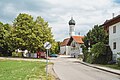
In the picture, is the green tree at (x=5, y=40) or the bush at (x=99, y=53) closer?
the bush at (x=99, y=53)

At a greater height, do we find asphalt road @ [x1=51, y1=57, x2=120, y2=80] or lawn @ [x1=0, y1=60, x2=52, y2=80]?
lawn @ [x1=0, y1=60, x2=52, y2=80]

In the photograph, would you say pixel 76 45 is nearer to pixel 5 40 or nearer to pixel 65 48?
pixel 65 48

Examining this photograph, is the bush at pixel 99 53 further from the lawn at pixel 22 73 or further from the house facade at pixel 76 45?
the house facade at pixel 76 45

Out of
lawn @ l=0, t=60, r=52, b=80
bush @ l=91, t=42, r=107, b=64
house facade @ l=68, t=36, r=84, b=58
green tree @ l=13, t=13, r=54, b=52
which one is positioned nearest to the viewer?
lawn @ l=0, t=60, r=52, b=80

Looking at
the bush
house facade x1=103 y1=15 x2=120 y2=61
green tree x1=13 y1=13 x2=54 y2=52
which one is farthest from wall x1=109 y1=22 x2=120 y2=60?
green tree x1=13 y1=13 x2=54 y2=52

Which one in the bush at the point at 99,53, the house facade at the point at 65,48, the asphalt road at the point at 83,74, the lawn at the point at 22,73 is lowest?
the asphalt road at the point at 83,74

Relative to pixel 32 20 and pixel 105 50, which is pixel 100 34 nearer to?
pixel 105 50

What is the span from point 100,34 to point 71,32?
63832 millimetres

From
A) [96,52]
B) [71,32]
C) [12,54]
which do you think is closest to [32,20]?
[12,54]

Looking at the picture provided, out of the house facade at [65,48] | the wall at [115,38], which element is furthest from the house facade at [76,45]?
the wall at [115,38]

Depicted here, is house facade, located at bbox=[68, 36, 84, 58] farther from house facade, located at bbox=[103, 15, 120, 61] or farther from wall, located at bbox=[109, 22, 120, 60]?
house facade, located at bbox=[103, 15, 120, 61]

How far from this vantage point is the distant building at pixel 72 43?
312 feet

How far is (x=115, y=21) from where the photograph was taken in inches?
1697

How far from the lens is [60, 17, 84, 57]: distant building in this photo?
9509cm
